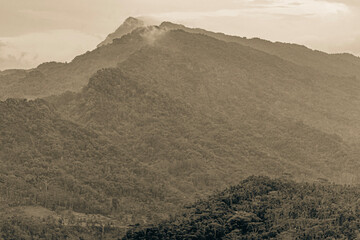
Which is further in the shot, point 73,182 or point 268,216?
point 73,182

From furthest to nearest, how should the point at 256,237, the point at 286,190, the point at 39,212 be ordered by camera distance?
1. the point at 39,212
2. the point at 286,190
3. the point at 256,237

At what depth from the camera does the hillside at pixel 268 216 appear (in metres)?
130

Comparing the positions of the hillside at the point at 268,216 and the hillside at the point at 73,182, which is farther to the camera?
the hillside at the point at 73,182

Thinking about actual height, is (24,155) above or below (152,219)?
above

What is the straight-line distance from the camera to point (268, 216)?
448 ft

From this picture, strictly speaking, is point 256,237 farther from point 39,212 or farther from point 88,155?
point 88,155

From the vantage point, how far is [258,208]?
140 meters

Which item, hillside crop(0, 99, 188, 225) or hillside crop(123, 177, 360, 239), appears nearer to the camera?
hillside crop(123, 177, 360, 239)

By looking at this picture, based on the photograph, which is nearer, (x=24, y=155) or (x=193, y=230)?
(x=193, y=230)

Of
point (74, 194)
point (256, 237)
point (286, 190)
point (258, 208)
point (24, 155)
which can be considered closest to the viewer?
point (256, 237)

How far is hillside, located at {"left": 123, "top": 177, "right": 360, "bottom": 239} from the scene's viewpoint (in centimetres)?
12950

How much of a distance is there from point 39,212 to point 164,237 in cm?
4087

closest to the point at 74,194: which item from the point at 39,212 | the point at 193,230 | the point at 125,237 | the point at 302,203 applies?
the point at 39,212

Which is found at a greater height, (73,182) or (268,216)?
(268,216)
